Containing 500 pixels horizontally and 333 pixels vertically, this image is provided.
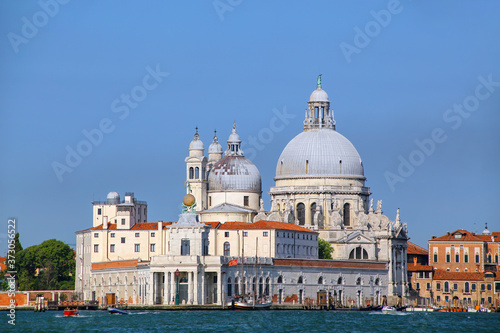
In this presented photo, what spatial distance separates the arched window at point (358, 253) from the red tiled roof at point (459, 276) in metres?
9.19

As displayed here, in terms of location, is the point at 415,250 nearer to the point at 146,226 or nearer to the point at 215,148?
the point at 215,148

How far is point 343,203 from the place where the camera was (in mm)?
129625

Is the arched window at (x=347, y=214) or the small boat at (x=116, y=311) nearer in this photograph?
the small boat at (x=116, y=311)

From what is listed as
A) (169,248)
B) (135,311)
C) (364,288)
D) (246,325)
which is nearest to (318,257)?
(364,288)

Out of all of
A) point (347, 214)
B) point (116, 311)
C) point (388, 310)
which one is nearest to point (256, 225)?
point (388, 310)

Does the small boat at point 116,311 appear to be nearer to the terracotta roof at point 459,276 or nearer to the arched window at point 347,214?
the arched window at point 347,214

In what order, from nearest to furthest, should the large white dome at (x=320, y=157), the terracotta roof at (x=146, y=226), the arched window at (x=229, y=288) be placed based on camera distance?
the arched window at (x=229, y=288), the terracotta roof at (x=146, y=226), the large white dome at (x=320, y=157)

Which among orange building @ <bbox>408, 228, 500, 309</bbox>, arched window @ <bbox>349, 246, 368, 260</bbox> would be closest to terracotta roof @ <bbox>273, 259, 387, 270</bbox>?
arched window @ <bbox>349, 246, 368, 260</bbox>

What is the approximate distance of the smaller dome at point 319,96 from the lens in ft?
433

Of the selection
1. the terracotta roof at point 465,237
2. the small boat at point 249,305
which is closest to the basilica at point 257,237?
the small boat at point 249,305

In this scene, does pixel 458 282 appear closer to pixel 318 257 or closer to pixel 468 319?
pixel 318 257

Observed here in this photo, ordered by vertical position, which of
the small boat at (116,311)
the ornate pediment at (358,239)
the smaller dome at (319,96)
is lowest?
the small boat at (116,311)

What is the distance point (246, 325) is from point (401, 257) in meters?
42.6

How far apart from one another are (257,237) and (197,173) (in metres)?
15.2
